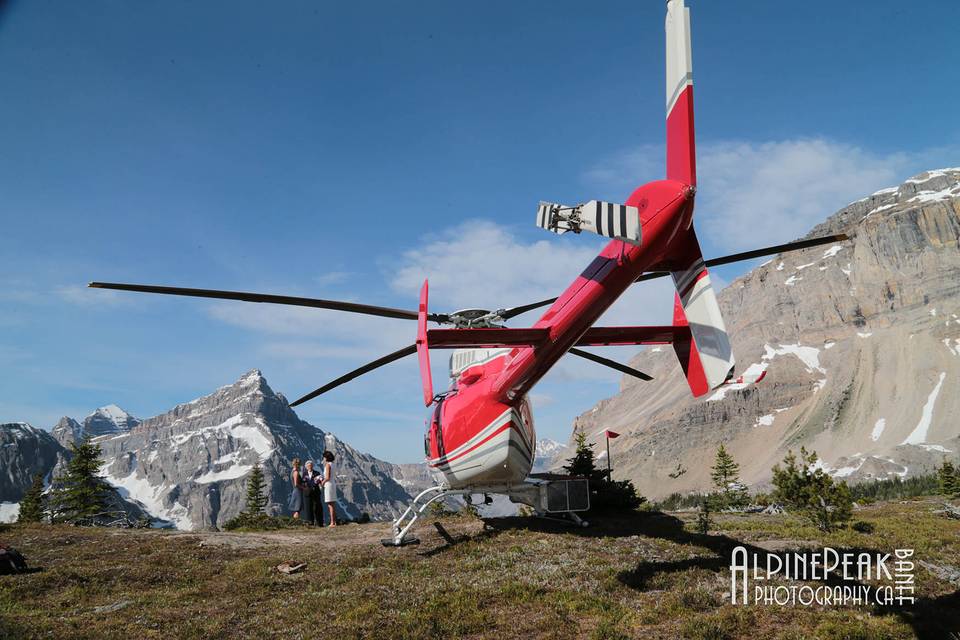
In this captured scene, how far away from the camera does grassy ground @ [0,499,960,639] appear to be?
8922 millimetres

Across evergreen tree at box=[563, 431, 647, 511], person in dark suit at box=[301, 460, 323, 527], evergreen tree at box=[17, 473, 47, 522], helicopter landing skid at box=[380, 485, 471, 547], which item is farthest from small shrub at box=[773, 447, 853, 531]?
evergreen tree at box=[17, 473, 47, 522]

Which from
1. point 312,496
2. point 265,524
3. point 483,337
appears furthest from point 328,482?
point 483,337

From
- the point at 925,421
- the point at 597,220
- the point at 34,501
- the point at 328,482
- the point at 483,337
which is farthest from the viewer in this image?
the point at 925,421

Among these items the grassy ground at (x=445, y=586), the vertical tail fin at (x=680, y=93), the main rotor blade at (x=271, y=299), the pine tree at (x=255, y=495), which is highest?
the vertical tail fin at (x=680, y=93)

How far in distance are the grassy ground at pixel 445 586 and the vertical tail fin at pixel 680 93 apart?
24.7ft

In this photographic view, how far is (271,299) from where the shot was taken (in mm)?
12148

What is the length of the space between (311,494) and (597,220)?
64.6 ft

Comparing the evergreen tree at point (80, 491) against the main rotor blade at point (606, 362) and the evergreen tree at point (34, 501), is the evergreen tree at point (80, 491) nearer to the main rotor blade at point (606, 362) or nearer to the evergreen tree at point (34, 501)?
the evergreen tree at point (34, 501)

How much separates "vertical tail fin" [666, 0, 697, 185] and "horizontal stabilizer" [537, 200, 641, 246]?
1459 millimetres

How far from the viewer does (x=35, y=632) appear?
859 centimetres

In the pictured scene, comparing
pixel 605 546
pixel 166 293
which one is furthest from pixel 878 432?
pixel 166 293

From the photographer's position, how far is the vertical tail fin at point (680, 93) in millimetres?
8523

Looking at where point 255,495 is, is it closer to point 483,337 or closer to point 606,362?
point 606,362

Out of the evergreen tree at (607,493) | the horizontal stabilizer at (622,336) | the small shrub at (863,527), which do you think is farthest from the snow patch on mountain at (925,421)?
the horizontal stabilizer at (622,336)
